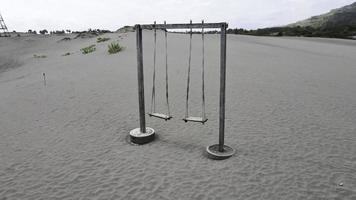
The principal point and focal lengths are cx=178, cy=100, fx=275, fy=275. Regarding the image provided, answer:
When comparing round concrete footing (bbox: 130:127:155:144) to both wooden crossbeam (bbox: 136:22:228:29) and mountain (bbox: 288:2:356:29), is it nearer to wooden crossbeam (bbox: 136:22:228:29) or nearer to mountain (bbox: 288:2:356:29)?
wooden crossbeam (bbox: 136:22:228:29)

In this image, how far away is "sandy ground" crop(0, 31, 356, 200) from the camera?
278 centimetres

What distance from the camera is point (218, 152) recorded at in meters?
3.37

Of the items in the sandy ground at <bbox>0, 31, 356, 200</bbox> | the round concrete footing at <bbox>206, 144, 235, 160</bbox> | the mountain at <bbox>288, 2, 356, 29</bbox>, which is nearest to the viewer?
the sandy ground at <bbox>0, 31, 356, 200</bbox>

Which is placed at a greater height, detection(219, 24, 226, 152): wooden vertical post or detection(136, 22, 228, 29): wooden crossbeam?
detection(136, 22, 228, 29): wooden crossbeam

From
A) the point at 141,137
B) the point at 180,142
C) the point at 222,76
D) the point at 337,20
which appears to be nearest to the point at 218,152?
the point at 180,142

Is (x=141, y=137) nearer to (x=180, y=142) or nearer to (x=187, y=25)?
(x=180, y=142)

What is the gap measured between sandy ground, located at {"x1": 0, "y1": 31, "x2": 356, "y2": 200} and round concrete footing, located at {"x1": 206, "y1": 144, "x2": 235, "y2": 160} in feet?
0.26

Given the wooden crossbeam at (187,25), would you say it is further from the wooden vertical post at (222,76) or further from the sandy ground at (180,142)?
the sandy ground at (180,142)

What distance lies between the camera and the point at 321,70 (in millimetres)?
8414

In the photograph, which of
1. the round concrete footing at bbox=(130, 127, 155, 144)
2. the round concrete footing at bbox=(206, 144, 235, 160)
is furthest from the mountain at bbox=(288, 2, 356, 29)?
the round concrete footing at bbox=(130, 127, 155, 144)

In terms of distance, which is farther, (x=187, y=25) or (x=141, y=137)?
(x=141, y=137)

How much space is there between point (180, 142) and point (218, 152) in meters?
0.66

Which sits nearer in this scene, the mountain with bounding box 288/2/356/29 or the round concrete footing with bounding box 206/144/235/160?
the round concrete footing with bounding box 206/144/235/160

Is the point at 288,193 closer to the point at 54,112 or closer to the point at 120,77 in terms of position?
the point at 54,112
